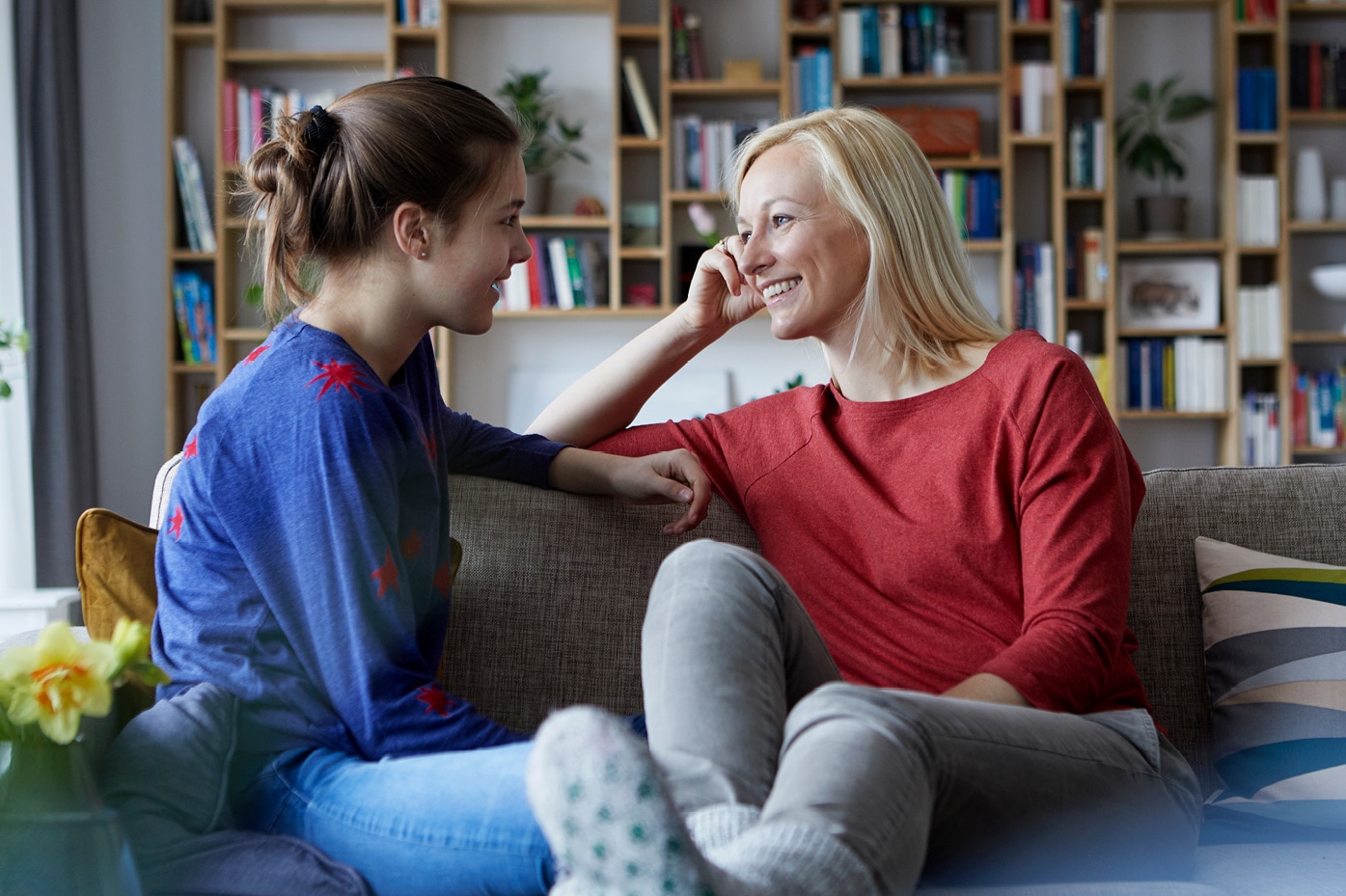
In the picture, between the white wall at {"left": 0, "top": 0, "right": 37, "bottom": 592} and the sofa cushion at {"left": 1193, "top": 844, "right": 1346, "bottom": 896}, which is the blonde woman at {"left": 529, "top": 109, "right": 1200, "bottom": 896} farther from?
the white wall at {"left": 0, "top": 0, "right": 37, "bottom": 592}

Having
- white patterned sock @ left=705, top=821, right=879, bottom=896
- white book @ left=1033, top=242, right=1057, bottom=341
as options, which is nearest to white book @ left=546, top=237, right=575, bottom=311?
white book @ left=1033, top=242, right=1057, bottom=341

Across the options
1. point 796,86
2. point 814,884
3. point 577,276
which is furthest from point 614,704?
point 796,86

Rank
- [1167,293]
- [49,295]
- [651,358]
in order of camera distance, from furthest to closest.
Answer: [1167,293] < [49,295] < [651,358]

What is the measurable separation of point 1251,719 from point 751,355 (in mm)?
3119

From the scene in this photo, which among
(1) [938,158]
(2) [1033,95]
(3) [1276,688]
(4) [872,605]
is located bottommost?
(3) [1276,688]

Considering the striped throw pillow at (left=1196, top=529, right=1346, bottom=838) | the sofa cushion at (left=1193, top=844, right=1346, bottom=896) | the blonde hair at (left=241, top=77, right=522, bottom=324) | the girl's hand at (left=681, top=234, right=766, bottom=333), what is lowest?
the sofa cushion at (left=1193, top=844, right=1346, bottom=896)

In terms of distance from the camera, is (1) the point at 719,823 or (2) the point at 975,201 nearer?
(1) the point at 719,823

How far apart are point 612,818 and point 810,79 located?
3.88 m

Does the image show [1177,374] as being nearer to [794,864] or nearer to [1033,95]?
[1033,95]

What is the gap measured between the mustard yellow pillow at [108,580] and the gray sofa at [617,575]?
0.70 feet

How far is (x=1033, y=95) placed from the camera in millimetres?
4223

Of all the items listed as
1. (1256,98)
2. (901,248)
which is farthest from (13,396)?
(1256,98)

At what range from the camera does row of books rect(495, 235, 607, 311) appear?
13.8ft

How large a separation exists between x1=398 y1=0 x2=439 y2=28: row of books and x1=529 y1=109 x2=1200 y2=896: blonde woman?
2.88 metres
